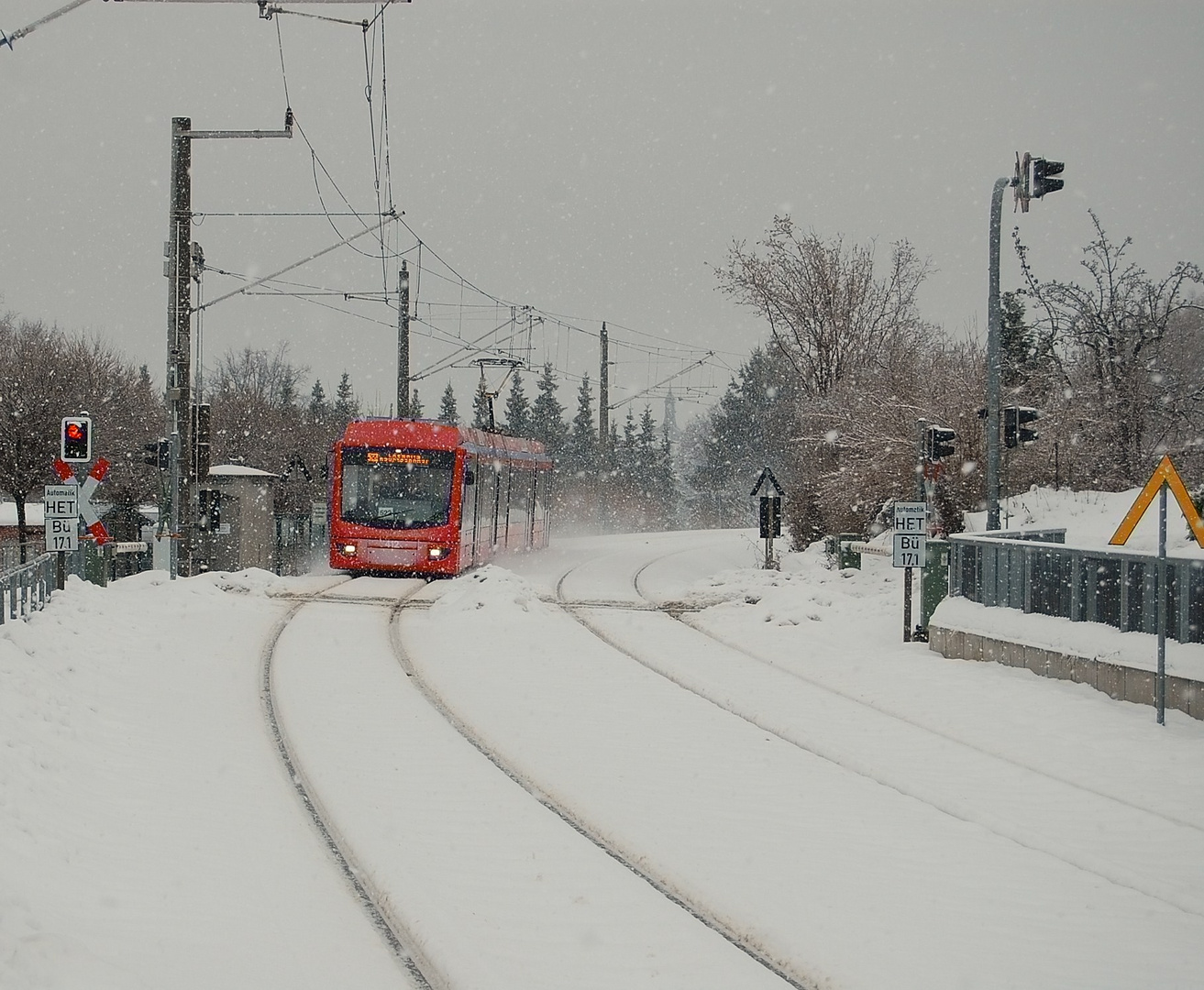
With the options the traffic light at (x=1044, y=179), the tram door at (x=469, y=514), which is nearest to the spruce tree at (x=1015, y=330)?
the tram door at (x=469, y=514)

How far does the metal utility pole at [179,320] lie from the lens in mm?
22109

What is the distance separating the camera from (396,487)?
973 inches

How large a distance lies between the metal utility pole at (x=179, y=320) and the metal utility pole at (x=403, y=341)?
11998mm

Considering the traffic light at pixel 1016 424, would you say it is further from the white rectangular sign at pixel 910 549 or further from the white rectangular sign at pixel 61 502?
the white rectangular sign at pixel 61 502

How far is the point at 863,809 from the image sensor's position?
7.82 meters

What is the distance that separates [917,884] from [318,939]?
2871mm

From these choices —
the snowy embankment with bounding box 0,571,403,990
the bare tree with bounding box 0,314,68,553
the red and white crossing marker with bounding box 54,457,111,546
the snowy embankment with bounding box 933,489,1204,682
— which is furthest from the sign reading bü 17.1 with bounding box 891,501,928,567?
the bare tree with bounding box 0,314,68,553

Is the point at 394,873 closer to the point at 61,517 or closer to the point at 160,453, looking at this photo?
the point at 61,517

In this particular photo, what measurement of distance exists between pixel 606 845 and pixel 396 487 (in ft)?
60.0

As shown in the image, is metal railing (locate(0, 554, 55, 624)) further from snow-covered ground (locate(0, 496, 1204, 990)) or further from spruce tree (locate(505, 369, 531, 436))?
spruce tree (locate(505, 369, 531, 436))

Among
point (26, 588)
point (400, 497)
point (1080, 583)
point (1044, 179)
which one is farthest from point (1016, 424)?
point (26, 588)

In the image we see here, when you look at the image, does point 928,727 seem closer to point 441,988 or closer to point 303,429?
point 441,988

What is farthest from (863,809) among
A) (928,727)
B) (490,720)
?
(490,720)

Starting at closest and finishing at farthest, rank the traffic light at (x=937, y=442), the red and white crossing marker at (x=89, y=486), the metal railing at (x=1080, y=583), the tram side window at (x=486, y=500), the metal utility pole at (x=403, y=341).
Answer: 1. the metal railing at (x=1080, y=583)
2. the traffic light at (x=937, y=442)
3. the red and white crossing marker at (x=89, y=486)
4. the tram side window at (x=486, y=500)
5. the metal utility pole at (x=403, y=341)
